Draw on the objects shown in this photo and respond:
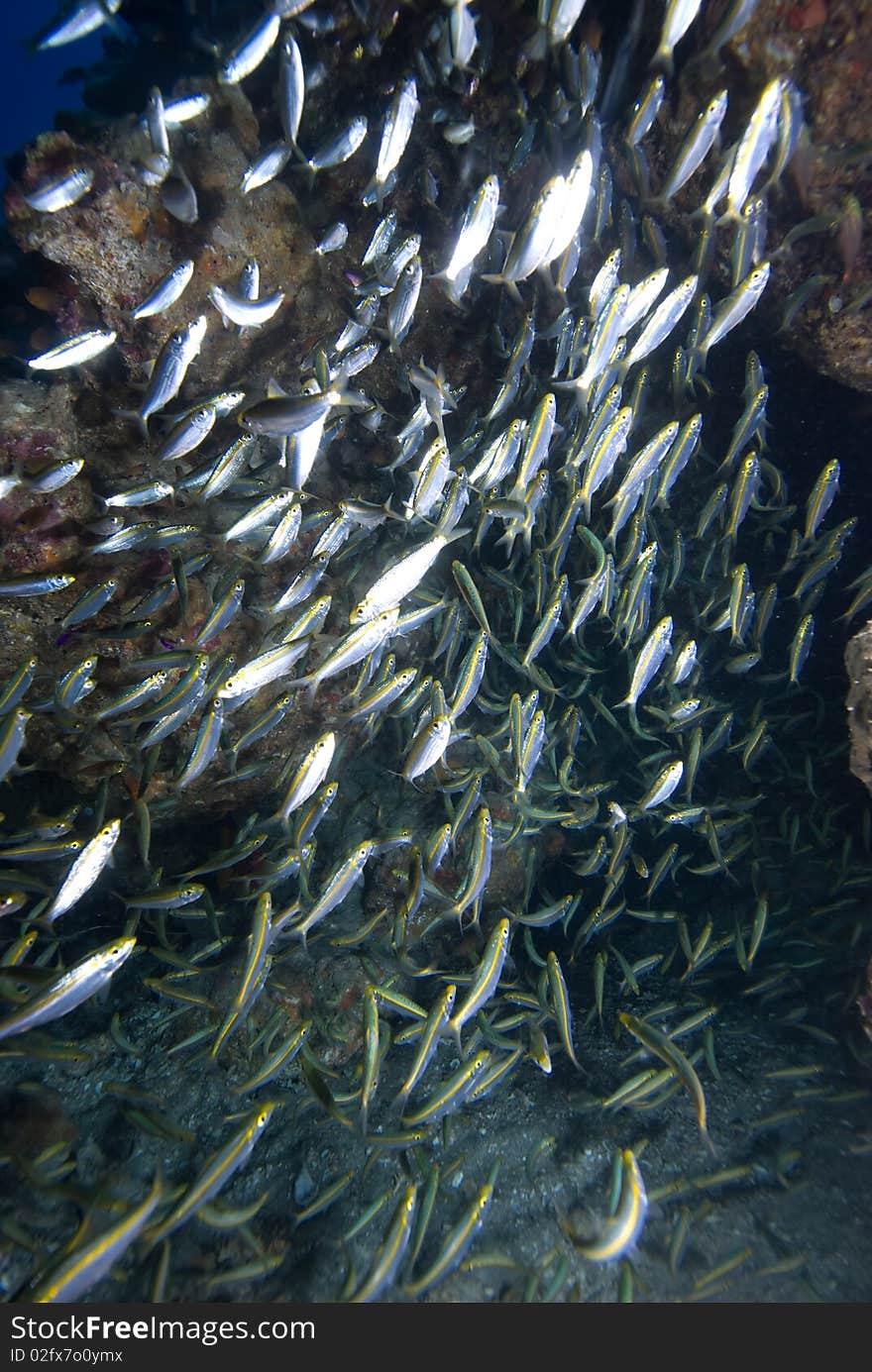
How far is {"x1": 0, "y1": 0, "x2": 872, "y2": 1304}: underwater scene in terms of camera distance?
3.73 meters

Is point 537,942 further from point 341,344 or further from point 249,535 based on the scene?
point 341,344

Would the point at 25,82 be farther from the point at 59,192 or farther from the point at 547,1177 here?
the point at 547,1177

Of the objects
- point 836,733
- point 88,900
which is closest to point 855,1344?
point 836,733

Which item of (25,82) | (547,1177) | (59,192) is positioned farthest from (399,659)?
(25,82)

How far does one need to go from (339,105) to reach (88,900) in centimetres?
834

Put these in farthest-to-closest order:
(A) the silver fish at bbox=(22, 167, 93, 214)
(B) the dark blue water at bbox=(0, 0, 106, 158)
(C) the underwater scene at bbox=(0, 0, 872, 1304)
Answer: (B) the dark blue water at bbox=(0, 0, 106, 158), (A) the silver fish at bbox=(22, 167, 93, 214), (C) the underwater scene at bbox=(0, 0, 872, 1304)

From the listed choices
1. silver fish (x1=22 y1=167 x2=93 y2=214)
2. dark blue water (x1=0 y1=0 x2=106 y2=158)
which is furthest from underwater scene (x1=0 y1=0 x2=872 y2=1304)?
dark blue water (x1=0 y1=0 x2=106 y2=158)

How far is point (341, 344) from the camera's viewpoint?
4840 mm

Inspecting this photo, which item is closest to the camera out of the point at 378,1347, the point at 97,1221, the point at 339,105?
the point at 97,1221

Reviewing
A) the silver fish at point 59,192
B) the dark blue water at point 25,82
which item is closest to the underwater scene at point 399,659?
the silver fish at point 59,192

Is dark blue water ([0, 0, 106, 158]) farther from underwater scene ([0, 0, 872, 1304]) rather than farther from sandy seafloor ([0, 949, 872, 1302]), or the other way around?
sandy seafloor ([0, 949, 872, 1302])

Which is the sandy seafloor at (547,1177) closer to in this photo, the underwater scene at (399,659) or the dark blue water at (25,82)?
the underwater scene at (399,659)

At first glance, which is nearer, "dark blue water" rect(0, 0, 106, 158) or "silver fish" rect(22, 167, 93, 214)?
"silver fish" rect(22, 167, 93, 214)

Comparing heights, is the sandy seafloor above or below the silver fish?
below
